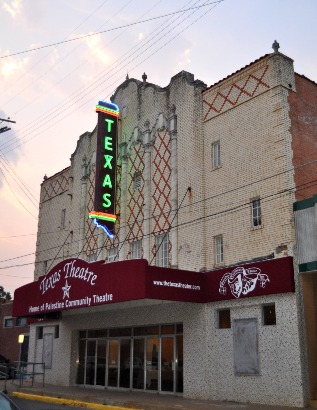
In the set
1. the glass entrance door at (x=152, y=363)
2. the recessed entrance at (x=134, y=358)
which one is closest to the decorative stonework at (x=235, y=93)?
the recessed entrance at (x=134, y=358)

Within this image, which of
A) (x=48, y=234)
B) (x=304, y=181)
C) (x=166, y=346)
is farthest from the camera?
(x=48, y=234)

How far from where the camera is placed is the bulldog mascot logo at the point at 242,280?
58.5ft

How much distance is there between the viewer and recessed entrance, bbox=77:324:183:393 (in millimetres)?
21000

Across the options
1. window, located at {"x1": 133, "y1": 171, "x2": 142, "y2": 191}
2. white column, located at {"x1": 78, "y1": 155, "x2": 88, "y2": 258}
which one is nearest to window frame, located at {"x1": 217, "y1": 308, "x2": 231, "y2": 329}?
window, located at {"x1": 133, "y1": 171, "x2": 142, "y2": 191}

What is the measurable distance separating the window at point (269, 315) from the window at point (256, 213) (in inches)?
115

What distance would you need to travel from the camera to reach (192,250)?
69.1 feet

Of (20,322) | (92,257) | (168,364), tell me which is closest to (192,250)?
(168,364)

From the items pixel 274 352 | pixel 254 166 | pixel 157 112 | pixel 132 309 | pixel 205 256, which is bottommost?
pixel 274 352

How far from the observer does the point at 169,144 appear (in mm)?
23453

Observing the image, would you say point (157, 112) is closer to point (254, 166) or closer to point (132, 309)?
point (254, 166)

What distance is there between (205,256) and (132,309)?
463 cm

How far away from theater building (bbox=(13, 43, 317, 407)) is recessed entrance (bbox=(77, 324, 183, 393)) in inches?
2.6

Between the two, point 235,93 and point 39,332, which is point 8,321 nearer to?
point 39,332

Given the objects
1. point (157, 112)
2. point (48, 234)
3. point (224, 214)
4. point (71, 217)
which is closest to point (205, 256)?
point (224, 214)
